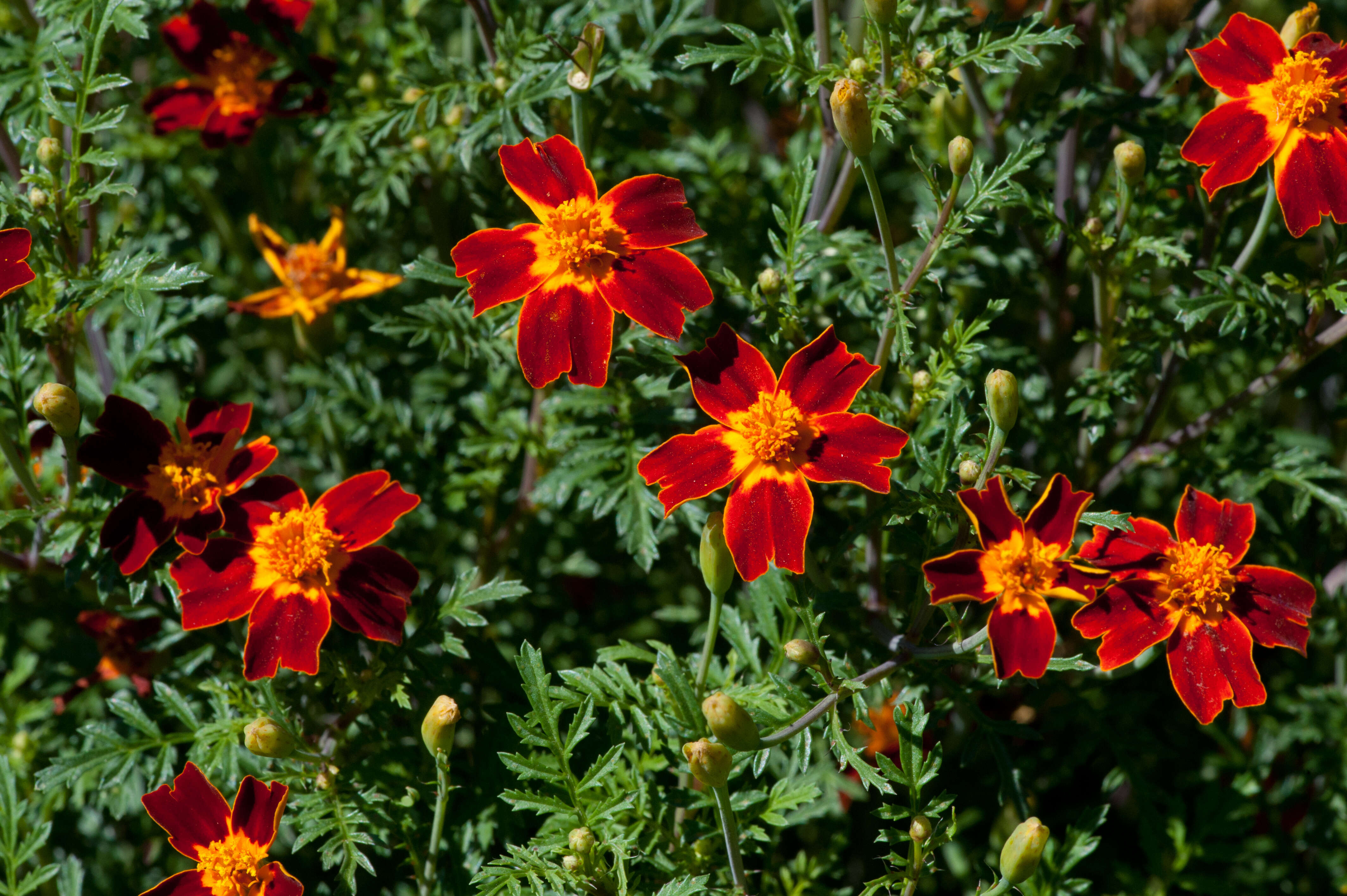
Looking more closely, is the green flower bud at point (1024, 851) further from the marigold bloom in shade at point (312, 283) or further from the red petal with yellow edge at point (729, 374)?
the marigold bloom in shade at point (312, 283)

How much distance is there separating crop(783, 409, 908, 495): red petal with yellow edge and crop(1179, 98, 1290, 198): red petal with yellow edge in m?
0.66

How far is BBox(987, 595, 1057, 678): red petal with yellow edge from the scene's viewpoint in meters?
1.49

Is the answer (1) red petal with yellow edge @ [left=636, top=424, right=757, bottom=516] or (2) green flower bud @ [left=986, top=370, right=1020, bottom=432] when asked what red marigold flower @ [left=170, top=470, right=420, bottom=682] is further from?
(2) green flower bud @ [left=986, top=370, right=1020, bottom=432]

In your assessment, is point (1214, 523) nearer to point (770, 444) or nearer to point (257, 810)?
point (770, 444)

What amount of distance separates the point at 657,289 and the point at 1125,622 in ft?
2.73

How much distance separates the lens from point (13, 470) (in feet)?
6.02

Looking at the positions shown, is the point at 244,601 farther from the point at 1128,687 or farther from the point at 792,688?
the point at 1128,687

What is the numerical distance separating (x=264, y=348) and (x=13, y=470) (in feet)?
3.81

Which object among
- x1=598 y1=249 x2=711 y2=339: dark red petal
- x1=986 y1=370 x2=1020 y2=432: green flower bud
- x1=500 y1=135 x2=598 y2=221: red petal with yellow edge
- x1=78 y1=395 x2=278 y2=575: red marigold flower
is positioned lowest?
x1=78 y1=395 x2=278 y2=575: red marigold flower

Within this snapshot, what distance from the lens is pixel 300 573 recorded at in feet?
5.79

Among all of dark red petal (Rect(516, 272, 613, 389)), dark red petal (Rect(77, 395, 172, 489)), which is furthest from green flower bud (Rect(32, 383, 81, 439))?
dark red petal (Rect(516, 272, 613, 389))

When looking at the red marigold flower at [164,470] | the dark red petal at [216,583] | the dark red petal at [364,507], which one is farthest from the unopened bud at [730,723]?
the red marigold flower at [164,470]

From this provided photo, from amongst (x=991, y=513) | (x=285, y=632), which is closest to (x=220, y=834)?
(x=285, y=632)

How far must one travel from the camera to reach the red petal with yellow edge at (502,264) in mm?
1718
